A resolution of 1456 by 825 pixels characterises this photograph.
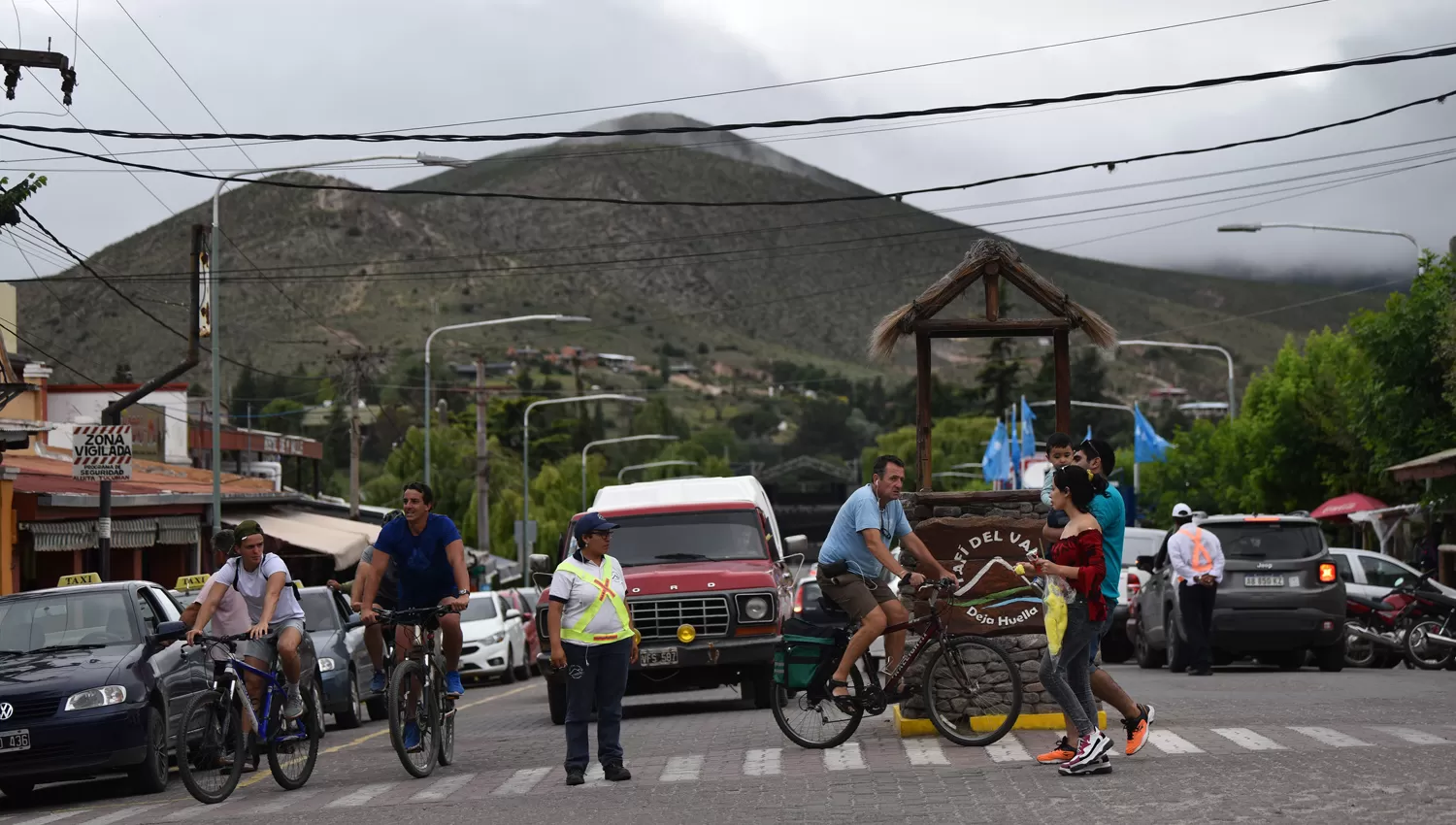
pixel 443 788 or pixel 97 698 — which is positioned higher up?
pixel 97 698

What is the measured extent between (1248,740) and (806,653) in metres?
3.09

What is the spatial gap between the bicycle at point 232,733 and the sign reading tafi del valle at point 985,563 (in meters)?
4.80

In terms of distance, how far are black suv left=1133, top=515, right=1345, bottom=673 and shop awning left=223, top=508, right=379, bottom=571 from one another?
18.1 meters

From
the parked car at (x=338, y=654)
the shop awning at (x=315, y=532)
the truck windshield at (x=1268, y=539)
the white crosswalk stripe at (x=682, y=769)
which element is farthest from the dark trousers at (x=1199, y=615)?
the shop awning at (x=315, y=532)

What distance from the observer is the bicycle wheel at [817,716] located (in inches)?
548

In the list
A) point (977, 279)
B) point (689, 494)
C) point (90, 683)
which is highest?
point (977, 279)

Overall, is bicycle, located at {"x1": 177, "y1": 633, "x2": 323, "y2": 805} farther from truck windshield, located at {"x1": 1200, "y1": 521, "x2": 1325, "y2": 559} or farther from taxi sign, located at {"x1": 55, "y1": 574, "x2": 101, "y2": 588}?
truck windshield, located at {"x1": 1200, "y1": 521, "x2": 1325, "y2": 559}

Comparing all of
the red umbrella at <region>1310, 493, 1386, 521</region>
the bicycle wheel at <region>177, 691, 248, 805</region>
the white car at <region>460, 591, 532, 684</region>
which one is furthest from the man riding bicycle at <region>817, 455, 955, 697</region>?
the red umbrella at <region>1310, 493, 1386, 521</region>

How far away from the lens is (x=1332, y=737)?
527 inches

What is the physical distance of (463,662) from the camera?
33562 millimetres

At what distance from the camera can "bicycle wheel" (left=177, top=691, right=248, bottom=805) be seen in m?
12.7

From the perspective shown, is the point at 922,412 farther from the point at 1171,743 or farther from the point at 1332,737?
the point at 1332,737

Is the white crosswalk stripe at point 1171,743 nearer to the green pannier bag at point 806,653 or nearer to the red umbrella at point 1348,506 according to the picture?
the green pannier bag at point 806,653

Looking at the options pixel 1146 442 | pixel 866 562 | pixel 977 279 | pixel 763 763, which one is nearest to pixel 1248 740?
pixel 866 562
